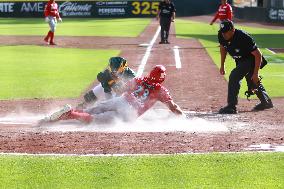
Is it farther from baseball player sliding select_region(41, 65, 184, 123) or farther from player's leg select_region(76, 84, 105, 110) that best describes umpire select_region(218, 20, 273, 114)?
player's leg select_region(76, 84, 105, 110)

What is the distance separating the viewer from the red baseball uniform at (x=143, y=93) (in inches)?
462

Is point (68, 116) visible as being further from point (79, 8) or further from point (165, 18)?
point (79, 8)

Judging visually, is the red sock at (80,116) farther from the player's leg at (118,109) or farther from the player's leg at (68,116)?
the player's leg at (118,109)

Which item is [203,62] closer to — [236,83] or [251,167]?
[236,83]

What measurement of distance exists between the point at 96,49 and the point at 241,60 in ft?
54.6

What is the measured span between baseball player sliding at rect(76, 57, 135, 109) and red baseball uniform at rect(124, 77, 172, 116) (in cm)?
32

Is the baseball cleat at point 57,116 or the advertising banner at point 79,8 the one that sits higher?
the baseball cleat at point 57,116

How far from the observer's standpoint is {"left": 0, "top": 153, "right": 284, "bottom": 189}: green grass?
7.73 m

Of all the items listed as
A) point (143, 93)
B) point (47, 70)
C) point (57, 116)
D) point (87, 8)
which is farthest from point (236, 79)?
point (87, 8)

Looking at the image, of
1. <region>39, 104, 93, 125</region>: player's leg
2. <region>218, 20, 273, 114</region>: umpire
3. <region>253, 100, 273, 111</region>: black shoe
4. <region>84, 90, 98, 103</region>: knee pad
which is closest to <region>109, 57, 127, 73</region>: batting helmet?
<region>84, 90, 98, 103</region>: knee pad

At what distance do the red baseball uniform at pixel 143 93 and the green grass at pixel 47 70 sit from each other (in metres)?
4.05

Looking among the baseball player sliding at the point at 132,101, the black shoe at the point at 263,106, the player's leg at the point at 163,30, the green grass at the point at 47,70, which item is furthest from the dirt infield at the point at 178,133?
the player's leg at the point at 163,30

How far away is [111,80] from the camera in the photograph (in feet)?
39.7

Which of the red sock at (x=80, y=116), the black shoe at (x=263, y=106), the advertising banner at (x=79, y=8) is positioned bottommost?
the advertising banner at (x=79, y=8)
